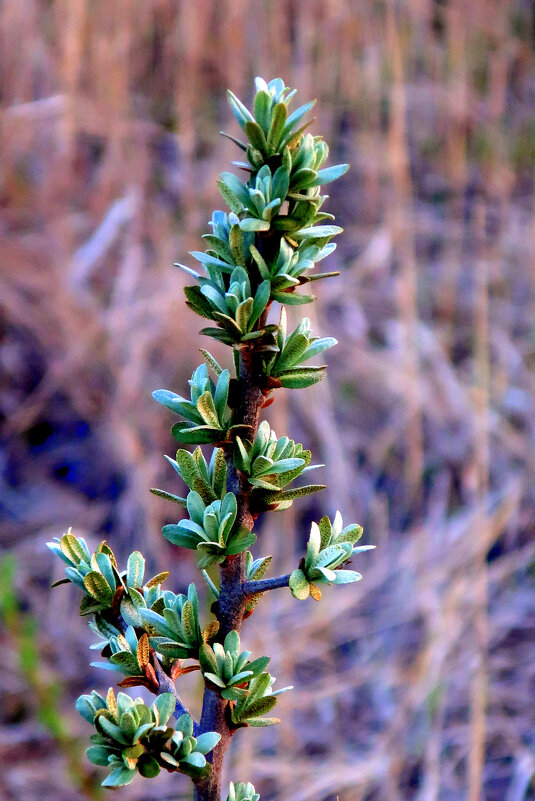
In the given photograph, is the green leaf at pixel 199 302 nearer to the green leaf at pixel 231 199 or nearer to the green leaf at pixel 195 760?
the green leaf at pixel 231 199

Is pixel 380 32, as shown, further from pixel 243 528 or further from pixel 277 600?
pixel 243 528

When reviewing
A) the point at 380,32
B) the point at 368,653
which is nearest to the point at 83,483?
the point at 368,653

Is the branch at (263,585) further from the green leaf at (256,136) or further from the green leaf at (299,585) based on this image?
the green leaf at (256,136)

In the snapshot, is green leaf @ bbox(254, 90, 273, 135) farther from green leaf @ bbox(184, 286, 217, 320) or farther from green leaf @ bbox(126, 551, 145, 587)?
green leaf @ bbox(126, 551, 145, 587)

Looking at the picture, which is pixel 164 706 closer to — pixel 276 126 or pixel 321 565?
pixel 321 565

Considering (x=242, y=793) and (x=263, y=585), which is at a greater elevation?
(x=263, y=585)

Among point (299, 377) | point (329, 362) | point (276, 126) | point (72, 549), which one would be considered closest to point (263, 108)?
point (276, 126)

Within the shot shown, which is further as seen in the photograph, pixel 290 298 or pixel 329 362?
pixel 329 362

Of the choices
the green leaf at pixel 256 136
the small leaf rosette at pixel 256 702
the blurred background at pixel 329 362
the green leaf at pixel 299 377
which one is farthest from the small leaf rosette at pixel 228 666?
the blurred background at pixel 329 362

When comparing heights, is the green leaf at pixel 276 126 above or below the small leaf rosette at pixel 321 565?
above

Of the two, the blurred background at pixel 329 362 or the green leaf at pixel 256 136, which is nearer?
the green leaf at pixel 256 136
